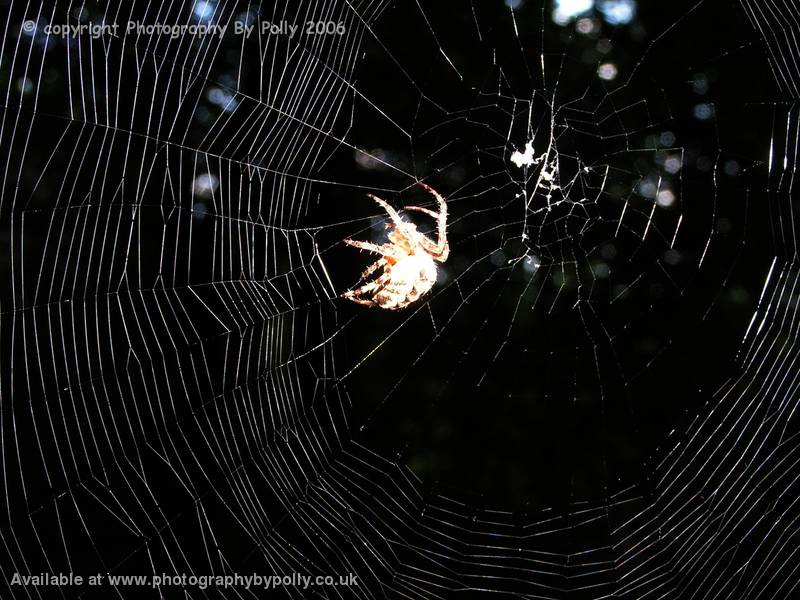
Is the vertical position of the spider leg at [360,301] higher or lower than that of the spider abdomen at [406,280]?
lower

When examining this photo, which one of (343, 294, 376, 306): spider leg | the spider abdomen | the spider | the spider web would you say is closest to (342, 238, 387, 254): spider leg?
the spider

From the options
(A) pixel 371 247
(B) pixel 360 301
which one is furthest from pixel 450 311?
(A) pixel 371 247

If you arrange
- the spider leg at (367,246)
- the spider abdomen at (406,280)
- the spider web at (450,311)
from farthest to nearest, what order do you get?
1. the spider web at (450,311)
2. the spider abdomen at (406,280)
3. the spider leg at (367,246)

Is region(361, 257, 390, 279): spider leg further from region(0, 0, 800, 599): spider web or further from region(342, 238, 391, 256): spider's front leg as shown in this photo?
region(0, 0, 800, 599): spider web

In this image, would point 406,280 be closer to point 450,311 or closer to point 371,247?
point 371,247

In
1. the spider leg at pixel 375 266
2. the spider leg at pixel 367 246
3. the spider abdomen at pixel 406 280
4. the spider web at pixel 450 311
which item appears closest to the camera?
the spider leg at pixel 367 246

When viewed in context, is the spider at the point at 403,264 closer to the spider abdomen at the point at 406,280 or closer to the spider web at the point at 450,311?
the spider abdomen at the point at 406,280

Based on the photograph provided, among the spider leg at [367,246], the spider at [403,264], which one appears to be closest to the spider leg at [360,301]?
the spider at [403,264]
